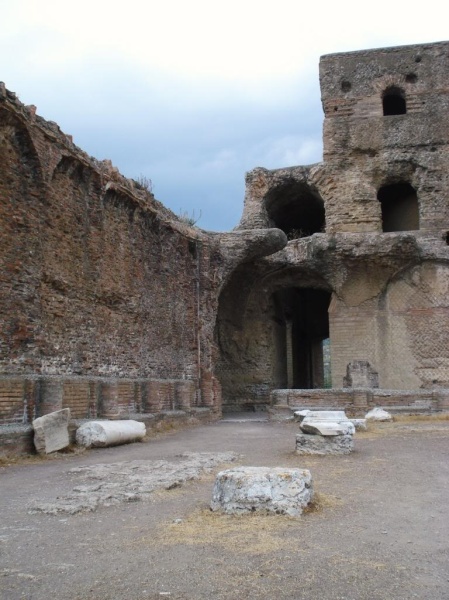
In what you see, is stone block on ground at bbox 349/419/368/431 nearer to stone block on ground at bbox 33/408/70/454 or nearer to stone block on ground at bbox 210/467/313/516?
stone block on ground at bbox 33/408/70/454

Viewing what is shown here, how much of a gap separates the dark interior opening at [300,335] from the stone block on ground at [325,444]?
1225 centimetres

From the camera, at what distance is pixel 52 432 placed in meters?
7.10

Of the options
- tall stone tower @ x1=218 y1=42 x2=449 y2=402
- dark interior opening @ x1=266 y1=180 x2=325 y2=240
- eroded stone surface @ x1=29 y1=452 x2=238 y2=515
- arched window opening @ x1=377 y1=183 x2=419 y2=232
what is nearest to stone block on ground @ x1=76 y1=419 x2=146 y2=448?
eroded stone surface @ x1=29 y1=452 x2=238 y2=515

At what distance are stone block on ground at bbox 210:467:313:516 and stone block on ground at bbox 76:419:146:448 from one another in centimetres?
397

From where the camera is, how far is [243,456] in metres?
6.96

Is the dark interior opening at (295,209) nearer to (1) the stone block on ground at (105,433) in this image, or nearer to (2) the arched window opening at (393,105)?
(2) the arched window opening at (393,105)

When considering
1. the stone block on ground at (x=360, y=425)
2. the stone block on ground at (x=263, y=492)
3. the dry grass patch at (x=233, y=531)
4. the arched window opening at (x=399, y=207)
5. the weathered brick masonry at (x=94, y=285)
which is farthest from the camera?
the arched window opening at (x=399, y=207)

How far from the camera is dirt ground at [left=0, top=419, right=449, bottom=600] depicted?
2623 mm

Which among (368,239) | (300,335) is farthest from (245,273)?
(300,335)

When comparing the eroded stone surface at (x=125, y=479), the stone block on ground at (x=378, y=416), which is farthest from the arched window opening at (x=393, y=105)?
the eroded stone surface at (x=125, y=479)

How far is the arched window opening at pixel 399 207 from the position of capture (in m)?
18.4

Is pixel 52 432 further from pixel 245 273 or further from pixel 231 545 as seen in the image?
pixel 245 273

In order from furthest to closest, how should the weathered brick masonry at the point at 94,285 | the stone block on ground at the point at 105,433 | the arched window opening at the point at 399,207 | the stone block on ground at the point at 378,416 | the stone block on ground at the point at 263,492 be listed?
the arched window opening at the point at 399,207, the stone block on ground at the point at 378,416, the weathered brick masonry at the point at 94,285, the stone block on ground at the point at 105,433, the stone block on ground at the point at 263,492

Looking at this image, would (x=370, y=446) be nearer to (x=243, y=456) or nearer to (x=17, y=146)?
(x=243, y=456)
